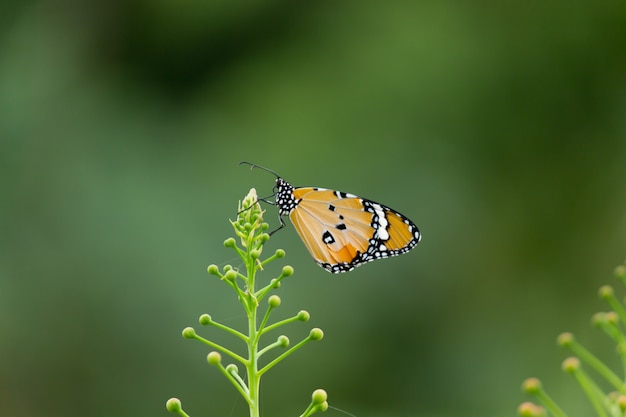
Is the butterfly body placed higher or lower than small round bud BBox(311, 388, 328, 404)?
higher

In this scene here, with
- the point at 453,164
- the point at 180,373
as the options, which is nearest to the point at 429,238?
the point at 453,164

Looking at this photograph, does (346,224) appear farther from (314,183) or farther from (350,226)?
(314,183)

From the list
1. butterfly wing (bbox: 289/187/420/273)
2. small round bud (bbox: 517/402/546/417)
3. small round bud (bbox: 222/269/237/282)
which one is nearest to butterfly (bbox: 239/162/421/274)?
butterfly wing (bbox: 289/187/420/273)

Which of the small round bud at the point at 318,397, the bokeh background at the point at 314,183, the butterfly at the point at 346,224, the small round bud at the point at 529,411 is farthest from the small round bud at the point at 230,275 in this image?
the bokeh background at the point at 314,183

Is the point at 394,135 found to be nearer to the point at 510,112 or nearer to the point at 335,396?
the point at 510,112

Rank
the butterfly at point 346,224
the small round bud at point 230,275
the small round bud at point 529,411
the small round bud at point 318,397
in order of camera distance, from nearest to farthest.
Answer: the small round bud at point 529,411
the small round bud at point 318,397
the small round bud at point 230,275
the butterfly at point 346,224

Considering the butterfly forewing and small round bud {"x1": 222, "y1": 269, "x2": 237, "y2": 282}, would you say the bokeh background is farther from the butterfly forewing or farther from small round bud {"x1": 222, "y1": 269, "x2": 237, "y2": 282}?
small round bud {"x1": 222, "y1": 269, "x2": 237, "y2": 282}

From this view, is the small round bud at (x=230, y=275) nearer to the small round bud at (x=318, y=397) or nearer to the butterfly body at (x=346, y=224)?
the small round bud at (x=318, y=397)
